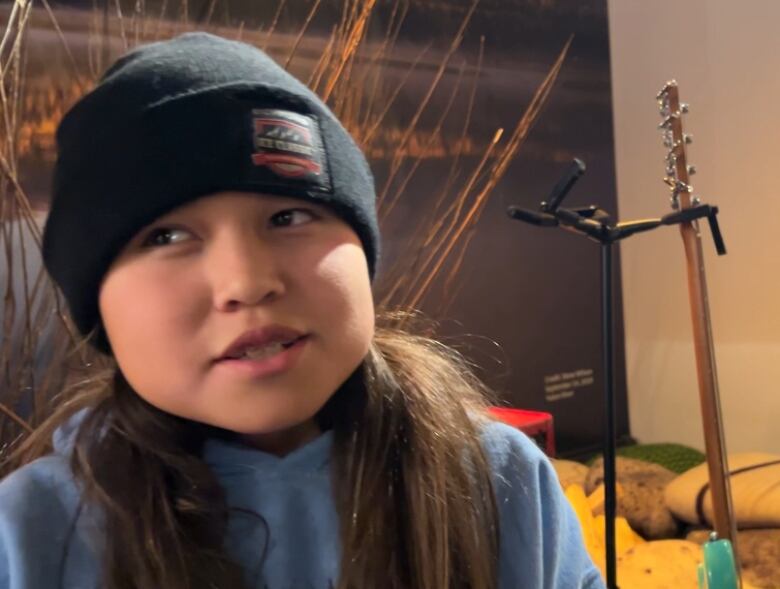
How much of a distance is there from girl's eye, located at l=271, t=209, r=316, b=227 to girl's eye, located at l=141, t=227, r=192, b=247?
66mm

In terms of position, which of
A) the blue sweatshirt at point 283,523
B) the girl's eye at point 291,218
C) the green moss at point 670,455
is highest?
the girl's eye at point 291,218

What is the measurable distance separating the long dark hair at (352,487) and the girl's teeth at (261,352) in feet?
0.47

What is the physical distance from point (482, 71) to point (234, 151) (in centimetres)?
150

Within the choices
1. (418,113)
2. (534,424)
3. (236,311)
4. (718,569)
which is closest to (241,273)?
(236,311)

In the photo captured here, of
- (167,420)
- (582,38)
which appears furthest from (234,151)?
(582,38)

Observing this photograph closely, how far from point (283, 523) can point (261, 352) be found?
0.18 m

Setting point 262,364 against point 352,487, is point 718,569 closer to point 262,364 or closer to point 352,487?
point 352,487

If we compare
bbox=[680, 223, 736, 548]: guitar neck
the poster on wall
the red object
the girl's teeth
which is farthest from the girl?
bbox=[680, 223, 736, 548]: guitar neck

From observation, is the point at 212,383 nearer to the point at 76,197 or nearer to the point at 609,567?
the point at 76,197

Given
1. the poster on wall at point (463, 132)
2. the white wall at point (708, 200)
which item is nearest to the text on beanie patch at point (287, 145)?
the poster on wall at point (463, 132)

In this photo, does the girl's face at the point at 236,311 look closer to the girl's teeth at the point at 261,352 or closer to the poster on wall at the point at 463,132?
the girl's teeth at the point at 261,352

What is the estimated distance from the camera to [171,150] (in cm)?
60

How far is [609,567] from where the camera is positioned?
154cm

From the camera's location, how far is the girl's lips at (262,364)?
1.92 feet
